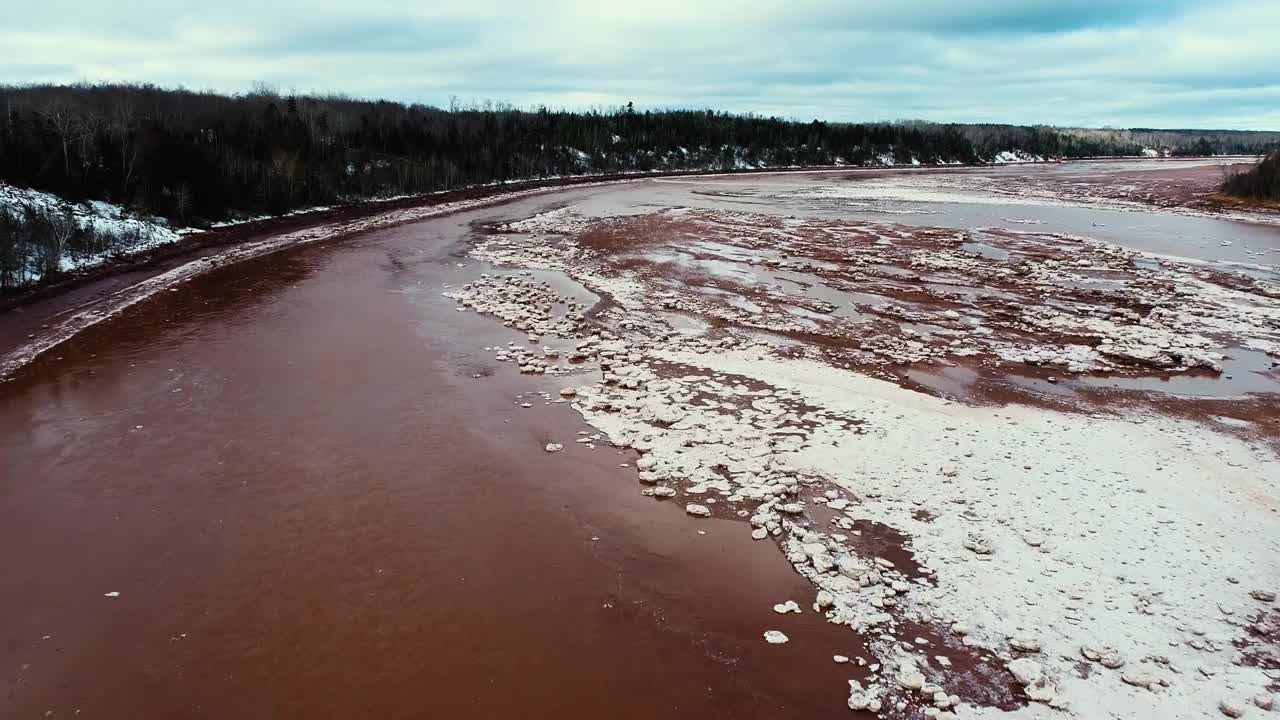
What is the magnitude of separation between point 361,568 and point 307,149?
51717 millimetres

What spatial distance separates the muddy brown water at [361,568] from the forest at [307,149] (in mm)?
15068

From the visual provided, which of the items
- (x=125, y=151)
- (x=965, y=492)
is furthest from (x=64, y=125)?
(x=965, y=492)

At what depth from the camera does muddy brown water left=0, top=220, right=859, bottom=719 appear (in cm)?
596

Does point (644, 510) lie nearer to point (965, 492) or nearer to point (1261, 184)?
point (965, 492)

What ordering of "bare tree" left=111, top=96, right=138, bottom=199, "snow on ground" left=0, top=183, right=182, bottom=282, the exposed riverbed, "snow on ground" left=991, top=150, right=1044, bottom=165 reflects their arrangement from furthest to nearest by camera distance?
"snow on ground" left=991, top=150, right=1044, bottom=165
"bare tree" left=111, top=96, right=138, bottom=199
"snow on ground" left=0, top=183, right=182, bottom=282
the exposed riverbed

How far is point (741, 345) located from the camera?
599 inches

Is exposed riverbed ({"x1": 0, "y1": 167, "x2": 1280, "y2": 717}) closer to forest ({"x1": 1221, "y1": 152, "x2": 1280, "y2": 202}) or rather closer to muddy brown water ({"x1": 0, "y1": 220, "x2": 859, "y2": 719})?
muddy brown water ({"x1": 0, "y1": 220, "x2": 859, "y2": 719})

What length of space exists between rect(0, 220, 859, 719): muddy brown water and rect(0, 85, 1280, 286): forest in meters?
15.1

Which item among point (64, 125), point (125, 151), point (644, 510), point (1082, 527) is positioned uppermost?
point (64, 125)

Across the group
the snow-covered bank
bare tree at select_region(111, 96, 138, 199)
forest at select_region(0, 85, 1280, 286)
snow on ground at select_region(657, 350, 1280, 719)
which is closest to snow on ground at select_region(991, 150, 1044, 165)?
forest at select_region(0, 85, 1280, 286)

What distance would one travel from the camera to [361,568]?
24.8 ft

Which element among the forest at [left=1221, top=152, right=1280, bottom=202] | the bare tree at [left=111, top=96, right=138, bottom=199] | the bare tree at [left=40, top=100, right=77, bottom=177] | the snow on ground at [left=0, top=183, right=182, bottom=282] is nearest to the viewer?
the snow on ground at [left=0, top=183, right=182, bottom=282]

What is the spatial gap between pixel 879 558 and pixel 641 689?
3203mm

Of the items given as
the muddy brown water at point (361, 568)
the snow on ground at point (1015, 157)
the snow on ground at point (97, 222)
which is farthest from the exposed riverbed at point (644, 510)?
the snow on ground at point (1015, 157)
